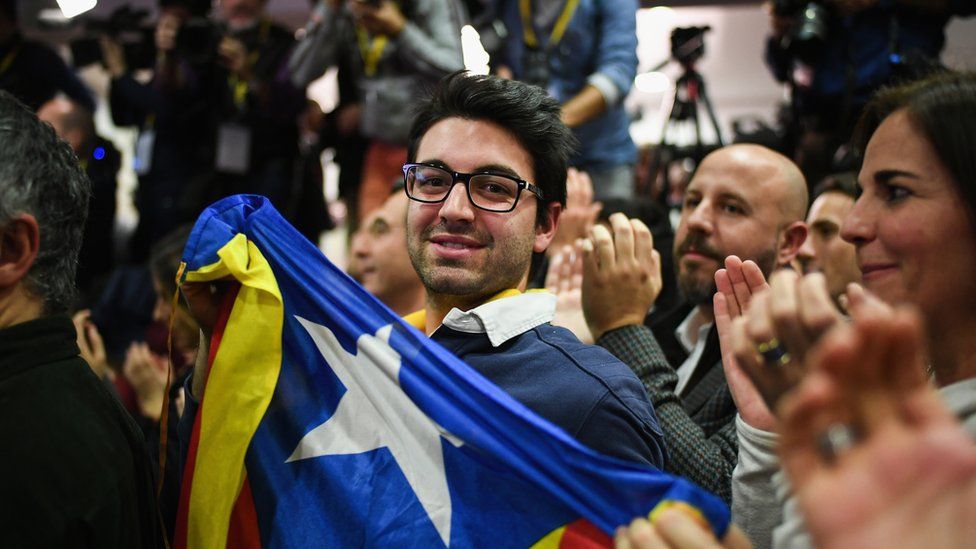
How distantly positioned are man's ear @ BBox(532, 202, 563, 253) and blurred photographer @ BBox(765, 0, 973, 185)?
5.15 ft

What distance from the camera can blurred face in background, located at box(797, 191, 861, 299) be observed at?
2.87 meters

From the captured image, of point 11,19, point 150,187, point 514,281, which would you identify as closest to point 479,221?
point 514,281

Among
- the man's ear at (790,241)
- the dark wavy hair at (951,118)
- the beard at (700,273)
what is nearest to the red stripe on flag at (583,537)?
the dark wavy hair at (951,118)

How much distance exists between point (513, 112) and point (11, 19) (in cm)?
328

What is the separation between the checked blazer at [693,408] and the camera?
1852mm

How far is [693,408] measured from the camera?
7.63 feet

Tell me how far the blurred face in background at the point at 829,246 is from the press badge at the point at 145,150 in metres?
2.93

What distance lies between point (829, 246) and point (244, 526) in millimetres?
2030

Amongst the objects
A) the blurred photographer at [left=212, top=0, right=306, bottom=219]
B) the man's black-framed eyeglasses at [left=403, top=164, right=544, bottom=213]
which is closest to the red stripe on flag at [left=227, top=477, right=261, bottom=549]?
the man's black-framed eyeglasses at [left=403, top=164, right=544, bottom=213]

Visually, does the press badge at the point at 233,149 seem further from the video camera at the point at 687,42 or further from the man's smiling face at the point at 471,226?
the man's smiling face at the point at 471,226

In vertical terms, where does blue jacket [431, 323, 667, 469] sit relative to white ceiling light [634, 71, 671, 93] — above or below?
above

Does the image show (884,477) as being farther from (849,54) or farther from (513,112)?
(849,54)

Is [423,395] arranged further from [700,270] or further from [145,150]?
[145,150]

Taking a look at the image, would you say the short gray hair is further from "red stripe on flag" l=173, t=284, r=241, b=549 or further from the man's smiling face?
the man's smiling face
